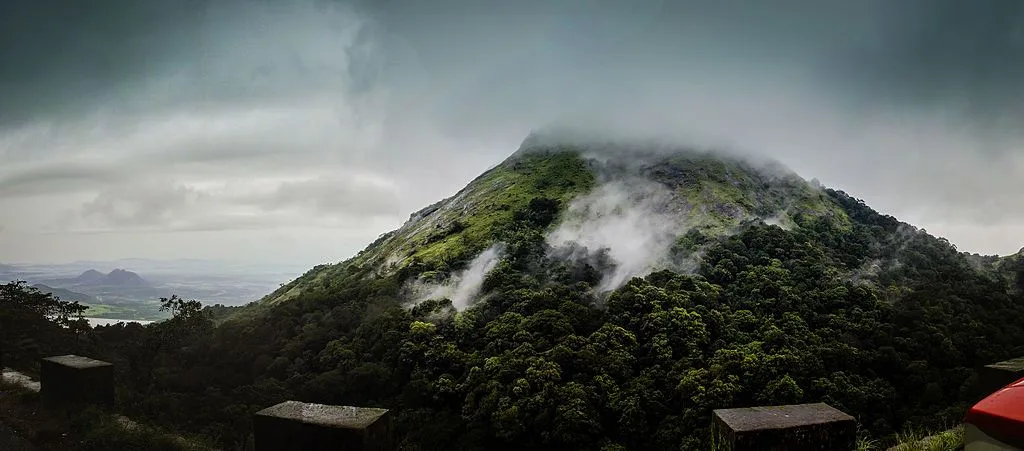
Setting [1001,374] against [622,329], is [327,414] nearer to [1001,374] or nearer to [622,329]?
[1001,374]

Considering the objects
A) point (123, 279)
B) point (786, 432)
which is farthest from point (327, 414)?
point (123, 279)

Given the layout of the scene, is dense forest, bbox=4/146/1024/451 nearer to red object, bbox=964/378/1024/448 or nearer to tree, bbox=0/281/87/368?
tree, bbox=0/281/87/368

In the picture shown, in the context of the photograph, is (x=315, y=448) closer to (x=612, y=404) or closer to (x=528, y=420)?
(x=528, y=420)

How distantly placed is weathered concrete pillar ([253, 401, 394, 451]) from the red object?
3.70m

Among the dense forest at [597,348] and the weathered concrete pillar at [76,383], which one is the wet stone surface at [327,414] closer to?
the weathered concrete pillar at [76,383]

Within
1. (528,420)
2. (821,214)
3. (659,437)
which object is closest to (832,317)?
(659,437)

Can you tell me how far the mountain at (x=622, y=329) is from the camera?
23.6 meters

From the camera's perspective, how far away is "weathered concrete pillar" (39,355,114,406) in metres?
7.41

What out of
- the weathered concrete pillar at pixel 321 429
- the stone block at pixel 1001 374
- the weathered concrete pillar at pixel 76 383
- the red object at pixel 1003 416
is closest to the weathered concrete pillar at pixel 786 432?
the red object at pixel 1003 416

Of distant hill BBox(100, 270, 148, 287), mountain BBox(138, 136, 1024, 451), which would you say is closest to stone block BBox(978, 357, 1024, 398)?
mountain BBox(138, 136, 1024, 451)

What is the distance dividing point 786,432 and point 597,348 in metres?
24.9

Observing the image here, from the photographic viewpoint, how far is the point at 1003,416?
2625mm

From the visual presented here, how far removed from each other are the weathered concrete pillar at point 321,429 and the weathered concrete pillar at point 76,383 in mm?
4958

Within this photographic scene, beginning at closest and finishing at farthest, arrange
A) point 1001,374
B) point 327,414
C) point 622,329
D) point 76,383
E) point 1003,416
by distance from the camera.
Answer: point 1003,416 → point 327,414 → point 1001,374 → point 76,383 → point 622,329
